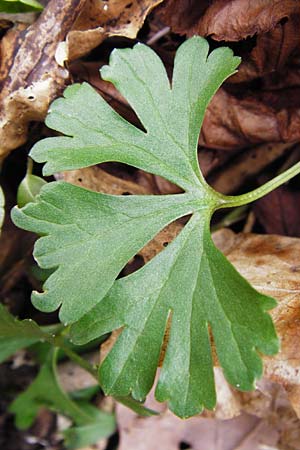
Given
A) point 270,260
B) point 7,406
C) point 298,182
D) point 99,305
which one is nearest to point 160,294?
point 99,305

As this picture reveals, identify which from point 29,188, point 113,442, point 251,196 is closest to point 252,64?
point 251,196

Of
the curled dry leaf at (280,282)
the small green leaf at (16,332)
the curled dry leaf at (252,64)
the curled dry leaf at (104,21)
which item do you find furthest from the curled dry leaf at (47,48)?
the curled dry leaf at (280,282)

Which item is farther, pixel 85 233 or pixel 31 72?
pixel 31 72

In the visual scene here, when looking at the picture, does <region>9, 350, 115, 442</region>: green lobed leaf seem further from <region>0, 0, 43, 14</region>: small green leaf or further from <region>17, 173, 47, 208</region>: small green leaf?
<region>0, 0, 43, 14</region>: small green leaf

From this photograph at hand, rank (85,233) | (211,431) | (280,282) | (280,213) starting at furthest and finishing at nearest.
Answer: (211,431)
(280,213)
(280,282)
(85,233)

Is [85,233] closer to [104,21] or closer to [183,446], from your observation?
[104,21]

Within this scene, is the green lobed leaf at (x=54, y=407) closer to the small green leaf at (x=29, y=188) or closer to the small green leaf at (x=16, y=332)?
the small green leaf at (x=16, y=332)

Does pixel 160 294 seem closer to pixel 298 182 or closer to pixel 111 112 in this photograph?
pixel 111 112
